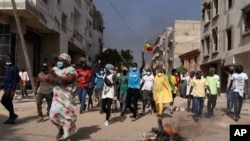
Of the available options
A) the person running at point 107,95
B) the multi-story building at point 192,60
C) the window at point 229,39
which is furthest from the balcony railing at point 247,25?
the multi-story building at point 192,60

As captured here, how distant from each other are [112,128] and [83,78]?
2.81 m

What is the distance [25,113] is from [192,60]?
1392 inches

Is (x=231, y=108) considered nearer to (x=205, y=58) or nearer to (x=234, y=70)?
(x=234, y=70)

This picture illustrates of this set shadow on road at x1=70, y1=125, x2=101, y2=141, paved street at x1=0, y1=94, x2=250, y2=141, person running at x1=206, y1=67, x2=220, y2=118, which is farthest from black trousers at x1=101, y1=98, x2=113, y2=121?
person running at x1=206, y1=67, x2=220, y2=118

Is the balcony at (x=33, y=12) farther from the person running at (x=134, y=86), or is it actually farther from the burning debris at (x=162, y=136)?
the burning debris at (x=162, y=136)

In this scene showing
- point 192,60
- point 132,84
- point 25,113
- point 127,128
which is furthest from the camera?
point 192,60

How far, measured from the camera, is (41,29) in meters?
24.1

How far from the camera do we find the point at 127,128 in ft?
30.6

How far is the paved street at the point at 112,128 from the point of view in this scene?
8.04 m

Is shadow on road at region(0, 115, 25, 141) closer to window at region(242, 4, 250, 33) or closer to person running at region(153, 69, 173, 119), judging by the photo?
person running at region(153, 69, 173, 119)

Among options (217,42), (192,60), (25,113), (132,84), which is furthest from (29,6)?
(192,60)

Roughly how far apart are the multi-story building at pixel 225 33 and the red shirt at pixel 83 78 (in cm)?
1333

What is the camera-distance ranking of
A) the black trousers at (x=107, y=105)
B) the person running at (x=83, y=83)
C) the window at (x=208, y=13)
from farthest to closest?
1. the window at (x=208, y=13)
2. the person running at (x=83, y=83)
3. the black trousers at (x=107, y=105)

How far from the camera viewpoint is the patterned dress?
23.7 ft
